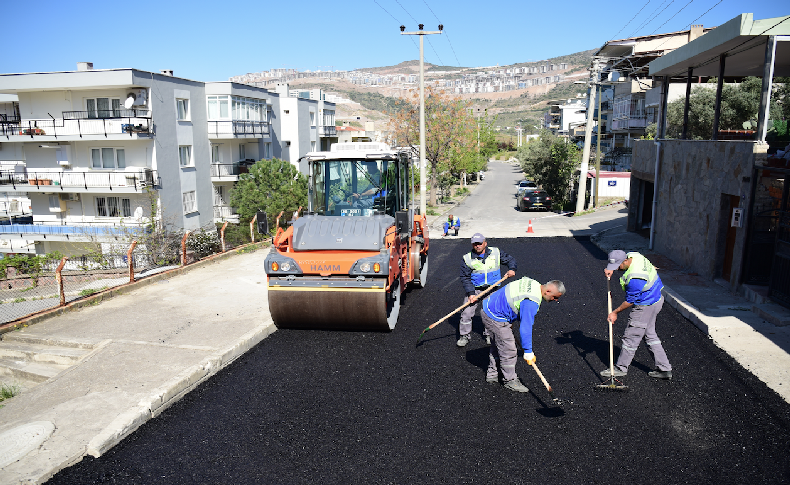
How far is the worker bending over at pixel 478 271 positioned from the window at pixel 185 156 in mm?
23279

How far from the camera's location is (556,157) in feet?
123

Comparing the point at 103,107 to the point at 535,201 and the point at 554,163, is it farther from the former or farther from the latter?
the point at 554,163

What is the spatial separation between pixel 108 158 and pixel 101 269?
→ 504 inches

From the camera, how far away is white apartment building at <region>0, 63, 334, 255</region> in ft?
80.5

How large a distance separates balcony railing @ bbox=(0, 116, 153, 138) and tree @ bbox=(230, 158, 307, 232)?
542 cm

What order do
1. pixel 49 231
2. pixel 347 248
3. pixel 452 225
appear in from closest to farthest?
pixel 347 248, pixel 452 225, pixel 49 231

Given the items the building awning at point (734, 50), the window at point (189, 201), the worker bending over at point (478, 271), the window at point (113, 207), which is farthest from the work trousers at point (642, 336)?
the window at point (189, 201)

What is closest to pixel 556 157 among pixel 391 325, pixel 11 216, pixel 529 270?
pixel 529 270

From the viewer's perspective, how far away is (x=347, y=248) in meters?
8.43

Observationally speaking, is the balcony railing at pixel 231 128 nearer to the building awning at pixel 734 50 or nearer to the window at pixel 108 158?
the window at pixel 108 158

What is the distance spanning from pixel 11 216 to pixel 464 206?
27035 millimetres

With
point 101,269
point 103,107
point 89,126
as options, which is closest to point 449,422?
point 101,269

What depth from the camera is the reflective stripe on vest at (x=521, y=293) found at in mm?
6078

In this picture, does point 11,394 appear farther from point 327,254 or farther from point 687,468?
point 687,468
